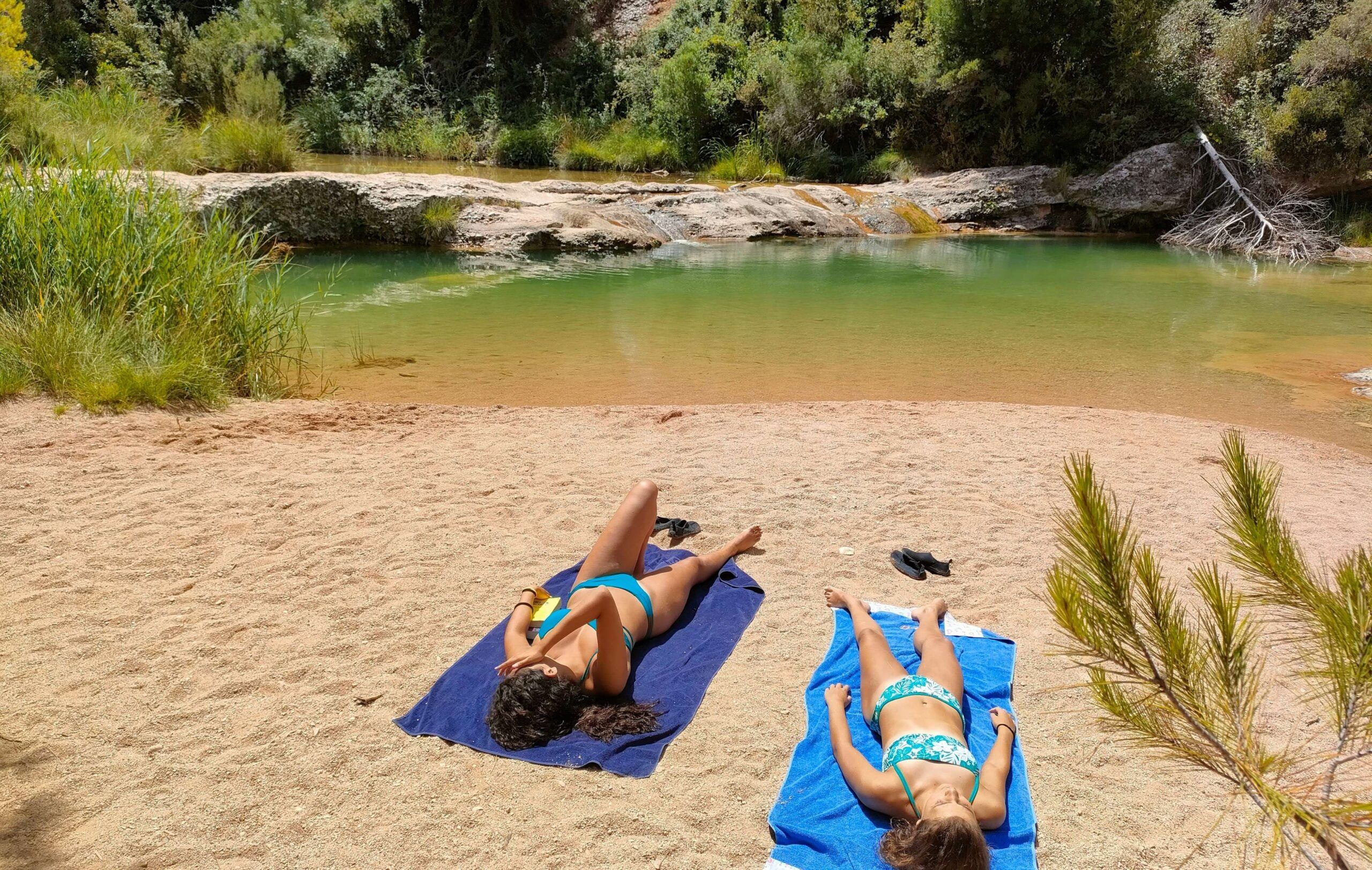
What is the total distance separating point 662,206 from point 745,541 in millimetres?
12642

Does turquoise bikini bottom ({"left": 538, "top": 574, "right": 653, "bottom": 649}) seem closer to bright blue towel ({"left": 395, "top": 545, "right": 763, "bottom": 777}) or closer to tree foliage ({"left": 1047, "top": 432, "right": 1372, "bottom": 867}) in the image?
bright blue towel ({"left": 395, "top": 545, "right": 763, "bottom": 777})

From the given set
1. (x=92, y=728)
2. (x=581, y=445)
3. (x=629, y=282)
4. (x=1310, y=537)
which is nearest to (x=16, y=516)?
(x=92, y=728)

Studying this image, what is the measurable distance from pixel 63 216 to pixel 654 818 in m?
5.81

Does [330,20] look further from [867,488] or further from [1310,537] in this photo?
[1310,537]

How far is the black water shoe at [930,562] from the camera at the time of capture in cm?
429

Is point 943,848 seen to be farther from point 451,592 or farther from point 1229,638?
point 451,592

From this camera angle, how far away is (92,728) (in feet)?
9.89

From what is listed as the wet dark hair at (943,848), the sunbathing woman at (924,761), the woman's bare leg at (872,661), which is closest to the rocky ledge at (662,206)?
the woman's bare leg at (872,661)

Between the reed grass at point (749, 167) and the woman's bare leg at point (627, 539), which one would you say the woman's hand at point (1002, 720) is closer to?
the woman's bare leg at point (627, 539)

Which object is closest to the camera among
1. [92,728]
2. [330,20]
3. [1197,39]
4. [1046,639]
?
[92,728]

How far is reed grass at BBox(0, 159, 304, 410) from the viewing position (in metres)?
5.79

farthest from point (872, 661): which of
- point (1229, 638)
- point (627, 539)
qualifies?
point (1229, 638)

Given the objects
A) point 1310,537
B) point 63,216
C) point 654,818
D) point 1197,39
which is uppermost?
point 1197,39

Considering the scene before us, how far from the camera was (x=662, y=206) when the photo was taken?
16.2 meters
